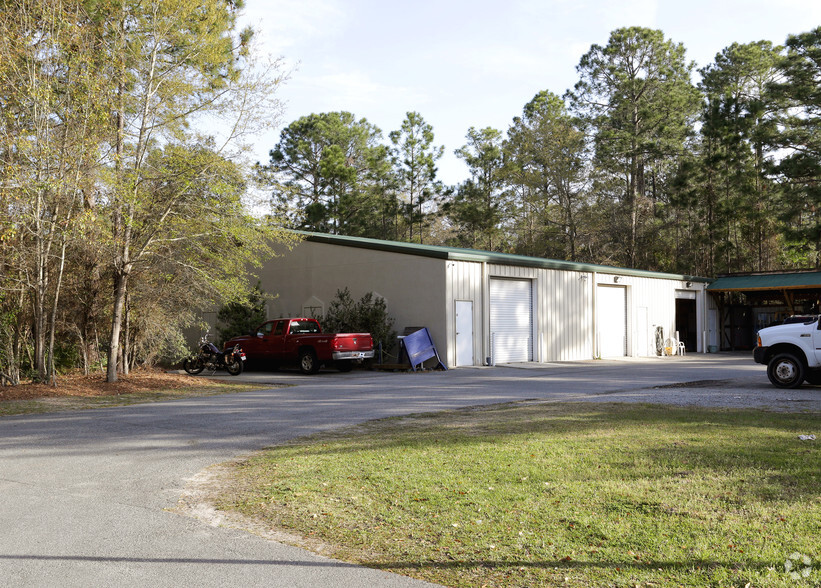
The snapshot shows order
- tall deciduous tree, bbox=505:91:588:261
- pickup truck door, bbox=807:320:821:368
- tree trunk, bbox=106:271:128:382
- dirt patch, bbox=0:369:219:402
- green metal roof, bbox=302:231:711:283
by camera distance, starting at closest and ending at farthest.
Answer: pickup truck door, bbox=807:320:821:368
dirt patch, bbox=0:369:219:402
tree trunk, bbox=106:271:128:382
green metal roof, bbox=302:231:711:283
tall deciduous tree, bbox=505:91:588:261

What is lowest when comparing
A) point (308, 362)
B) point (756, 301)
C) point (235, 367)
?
point (235, 367)

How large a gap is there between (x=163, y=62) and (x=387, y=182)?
31.4 meters

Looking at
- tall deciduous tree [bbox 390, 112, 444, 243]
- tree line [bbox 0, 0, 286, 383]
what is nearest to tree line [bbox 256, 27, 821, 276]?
tall deciduous tree [bbox 390, 112, 444, 243]

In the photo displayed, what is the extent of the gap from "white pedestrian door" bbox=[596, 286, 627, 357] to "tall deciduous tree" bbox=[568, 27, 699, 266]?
55.9 ft

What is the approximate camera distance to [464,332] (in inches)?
920

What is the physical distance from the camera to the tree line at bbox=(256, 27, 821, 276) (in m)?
44.4

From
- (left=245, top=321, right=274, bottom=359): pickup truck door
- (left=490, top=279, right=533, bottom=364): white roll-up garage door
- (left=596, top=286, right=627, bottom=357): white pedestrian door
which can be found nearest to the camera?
(left=245, top=321, right=274, bottom=359): pickup truck door

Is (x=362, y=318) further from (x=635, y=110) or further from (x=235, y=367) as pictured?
(x=635, y=110)

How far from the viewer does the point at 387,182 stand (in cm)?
4878

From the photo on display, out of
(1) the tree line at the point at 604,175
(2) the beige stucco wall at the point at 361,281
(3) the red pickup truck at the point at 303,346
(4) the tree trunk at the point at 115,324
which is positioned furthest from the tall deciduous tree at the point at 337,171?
(4) the tree trunk at the point at 115,324

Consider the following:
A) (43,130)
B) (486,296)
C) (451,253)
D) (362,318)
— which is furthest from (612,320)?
(43,130)

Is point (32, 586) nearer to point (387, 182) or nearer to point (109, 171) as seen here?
point (109, 171)

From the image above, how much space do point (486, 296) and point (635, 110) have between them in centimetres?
2921

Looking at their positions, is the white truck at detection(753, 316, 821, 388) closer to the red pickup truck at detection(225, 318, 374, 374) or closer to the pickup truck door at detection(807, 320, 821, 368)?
the pickup truck door at detection(807, 320, 821, 368)
